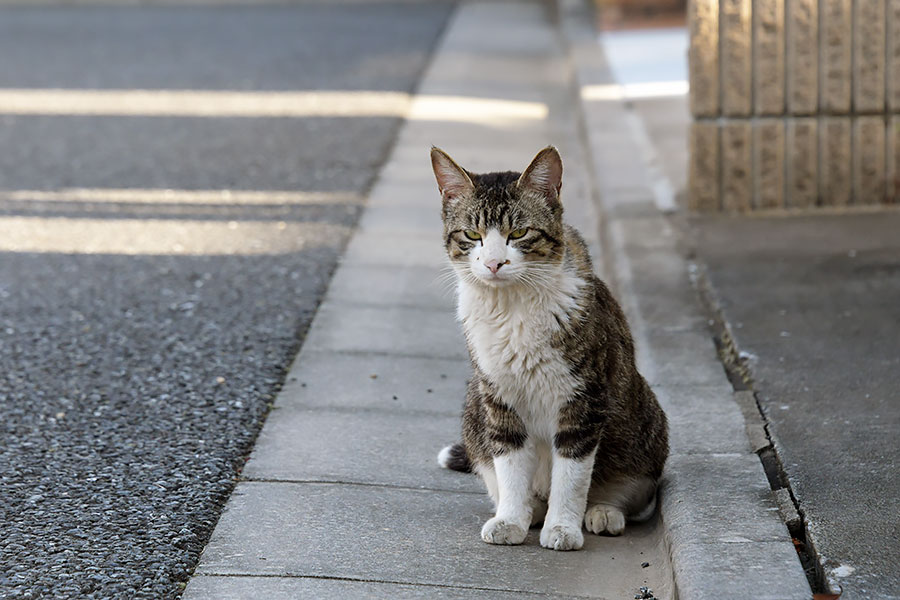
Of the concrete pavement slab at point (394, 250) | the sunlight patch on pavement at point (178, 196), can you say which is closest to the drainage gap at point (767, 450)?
the concrete pavement slab at point (394, 250)

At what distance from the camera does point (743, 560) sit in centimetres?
272

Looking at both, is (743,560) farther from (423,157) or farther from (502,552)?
(423,157)

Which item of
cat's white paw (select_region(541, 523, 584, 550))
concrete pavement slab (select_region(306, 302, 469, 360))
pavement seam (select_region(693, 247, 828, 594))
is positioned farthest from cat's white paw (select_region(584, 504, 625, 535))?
concrete pavement slab (select_region(306, 302, 469, 360))

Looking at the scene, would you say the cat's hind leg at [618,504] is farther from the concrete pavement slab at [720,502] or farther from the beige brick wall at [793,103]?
the beige brick wall at [793,103]

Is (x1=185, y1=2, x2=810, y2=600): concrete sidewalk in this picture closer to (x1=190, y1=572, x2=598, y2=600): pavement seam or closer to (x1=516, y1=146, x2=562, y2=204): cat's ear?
(x1=190, y1=572, x2=598, y2=600): pavement seam

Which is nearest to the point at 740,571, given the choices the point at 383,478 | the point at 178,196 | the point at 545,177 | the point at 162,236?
the point at 545,177

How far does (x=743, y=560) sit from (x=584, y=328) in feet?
2.33

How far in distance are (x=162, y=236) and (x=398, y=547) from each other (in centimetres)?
346

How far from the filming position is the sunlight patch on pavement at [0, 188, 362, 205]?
6.77m

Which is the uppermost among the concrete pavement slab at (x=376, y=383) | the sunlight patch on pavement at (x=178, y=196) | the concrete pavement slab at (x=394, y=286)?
the concrete pavement slab at (x=376, y=383)

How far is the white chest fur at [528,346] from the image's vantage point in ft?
9.98

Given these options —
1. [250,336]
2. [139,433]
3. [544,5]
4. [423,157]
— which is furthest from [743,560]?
[544,5]

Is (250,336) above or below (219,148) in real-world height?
above

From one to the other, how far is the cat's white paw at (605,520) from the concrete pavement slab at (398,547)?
0.03 metres
